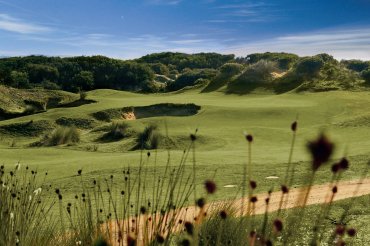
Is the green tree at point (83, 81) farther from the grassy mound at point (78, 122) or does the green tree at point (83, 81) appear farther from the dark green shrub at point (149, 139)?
the dark green shrub at point (149, 139)

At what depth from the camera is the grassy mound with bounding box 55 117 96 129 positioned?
3181 centimetres

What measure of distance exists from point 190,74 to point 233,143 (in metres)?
40.0

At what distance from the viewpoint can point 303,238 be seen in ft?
22.2

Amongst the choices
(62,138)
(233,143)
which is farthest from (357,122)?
(62,138)

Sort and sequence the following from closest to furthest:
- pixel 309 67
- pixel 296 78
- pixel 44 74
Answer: pixel 296 78, pixel 309 67, pixel 44 74

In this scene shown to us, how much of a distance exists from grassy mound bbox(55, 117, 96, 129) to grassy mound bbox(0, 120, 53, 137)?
2.15ft

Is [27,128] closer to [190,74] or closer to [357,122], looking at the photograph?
[357,122]

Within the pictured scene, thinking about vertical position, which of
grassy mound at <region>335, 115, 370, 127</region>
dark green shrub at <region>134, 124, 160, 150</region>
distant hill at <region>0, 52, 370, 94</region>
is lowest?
dark green shrub at <region>134, 124, 160, 150</region>

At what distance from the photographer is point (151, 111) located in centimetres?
3397

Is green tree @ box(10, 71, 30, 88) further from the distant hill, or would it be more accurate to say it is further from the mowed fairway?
the mowed fairway

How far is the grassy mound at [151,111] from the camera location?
32.6 meters

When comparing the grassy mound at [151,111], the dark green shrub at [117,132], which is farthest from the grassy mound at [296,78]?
the dark green shrub at [117,132]

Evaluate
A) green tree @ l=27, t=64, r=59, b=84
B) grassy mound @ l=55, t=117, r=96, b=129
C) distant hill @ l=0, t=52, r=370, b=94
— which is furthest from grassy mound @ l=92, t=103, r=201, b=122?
green tree @ l=27, t=64, r=59, b=84

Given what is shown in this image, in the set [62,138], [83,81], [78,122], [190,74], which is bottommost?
[78,122]
